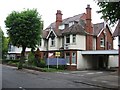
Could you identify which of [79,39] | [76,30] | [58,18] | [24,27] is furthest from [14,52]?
[24,27]

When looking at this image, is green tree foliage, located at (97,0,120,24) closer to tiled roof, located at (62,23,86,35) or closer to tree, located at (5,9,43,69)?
tree, located at (5,9,43,69)

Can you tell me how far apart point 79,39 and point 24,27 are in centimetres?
917

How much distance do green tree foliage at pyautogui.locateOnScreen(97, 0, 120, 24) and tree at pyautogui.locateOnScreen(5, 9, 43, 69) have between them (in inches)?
862

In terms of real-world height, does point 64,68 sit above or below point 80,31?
below

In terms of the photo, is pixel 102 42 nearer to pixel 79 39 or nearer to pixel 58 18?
pixel 79 39

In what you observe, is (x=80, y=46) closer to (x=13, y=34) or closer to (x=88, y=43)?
(x=88, y=43)

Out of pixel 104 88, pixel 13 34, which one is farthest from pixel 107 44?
pixel 104 88

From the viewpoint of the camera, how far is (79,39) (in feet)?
139

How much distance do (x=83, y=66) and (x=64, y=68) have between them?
3.18 m

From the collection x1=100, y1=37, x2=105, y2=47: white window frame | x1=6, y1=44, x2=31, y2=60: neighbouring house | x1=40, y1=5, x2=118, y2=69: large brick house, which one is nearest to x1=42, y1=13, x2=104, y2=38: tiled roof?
x1=40, y1=5, x2=118, y2=69: large brick house

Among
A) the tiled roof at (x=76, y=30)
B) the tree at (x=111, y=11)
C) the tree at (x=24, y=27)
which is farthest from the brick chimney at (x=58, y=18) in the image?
the tree at (x=111, y=11)

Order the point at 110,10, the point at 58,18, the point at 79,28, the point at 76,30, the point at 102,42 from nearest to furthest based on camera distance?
the point at 110,10
the point at 76,30
the point at 79,28
the point at 102,42
the point at 58,18

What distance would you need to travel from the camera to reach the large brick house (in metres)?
42.2

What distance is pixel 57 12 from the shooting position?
49.4 meters
